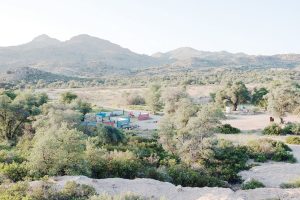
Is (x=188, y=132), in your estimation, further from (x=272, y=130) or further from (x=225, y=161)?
(x=272, y=130)

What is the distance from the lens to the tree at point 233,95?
5384 cm

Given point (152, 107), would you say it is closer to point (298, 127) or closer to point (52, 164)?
point (298, 127)

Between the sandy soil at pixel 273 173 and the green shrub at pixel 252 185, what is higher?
the green shrub at pixel 252 185

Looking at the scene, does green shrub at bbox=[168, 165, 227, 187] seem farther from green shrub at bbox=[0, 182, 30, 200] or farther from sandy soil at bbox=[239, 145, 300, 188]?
green shrub at bbox=[0, 182, 30, 200]

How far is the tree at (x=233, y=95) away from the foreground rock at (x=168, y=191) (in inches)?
1492

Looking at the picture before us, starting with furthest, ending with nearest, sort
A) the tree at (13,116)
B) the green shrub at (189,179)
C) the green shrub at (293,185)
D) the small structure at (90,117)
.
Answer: the small structure at (90,117)
the tree at (13,116)
the green shrub at (189,179)
the green shrub at (293,185)

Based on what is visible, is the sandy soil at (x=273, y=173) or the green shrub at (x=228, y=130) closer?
the sandy soil at (x=273, y=173)

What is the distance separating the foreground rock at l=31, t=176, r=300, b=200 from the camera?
50.0 feet

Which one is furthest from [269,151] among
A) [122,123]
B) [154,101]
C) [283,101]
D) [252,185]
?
[154,101]

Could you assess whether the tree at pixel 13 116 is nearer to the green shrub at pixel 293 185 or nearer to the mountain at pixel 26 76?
the green shrub at pixel 293 185

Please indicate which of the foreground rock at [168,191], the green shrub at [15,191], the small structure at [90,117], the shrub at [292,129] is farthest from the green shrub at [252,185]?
the small structure at [90,117]

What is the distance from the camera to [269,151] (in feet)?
95.9

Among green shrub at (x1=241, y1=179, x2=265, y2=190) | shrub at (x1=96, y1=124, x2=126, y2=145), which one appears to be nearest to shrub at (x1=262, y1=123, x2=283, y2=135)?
shrub at (x1=96, y1=124, x2=126, y2=145)

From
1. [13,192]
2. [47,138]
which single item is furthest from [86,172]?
[13,192]
